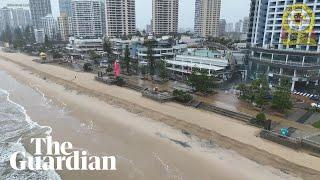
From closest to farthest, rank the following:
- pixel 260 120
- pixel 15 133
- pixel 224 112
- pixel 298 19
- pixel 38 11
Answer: pixel 15 133 → pixel 260 120 → pixel 224 112 → pixel 298 19 → pixel 38 11

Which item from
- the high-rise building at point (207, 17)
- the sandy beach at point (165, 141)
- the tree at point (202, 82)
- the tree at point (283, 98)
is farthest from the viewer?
the high-rise building at point (207, 17)

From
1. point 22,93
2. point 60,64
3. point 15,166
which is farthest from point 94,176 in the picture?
point 60,64

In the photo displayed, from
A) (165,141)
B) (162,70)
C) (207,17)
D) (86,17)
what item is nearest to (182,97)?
(165,141)

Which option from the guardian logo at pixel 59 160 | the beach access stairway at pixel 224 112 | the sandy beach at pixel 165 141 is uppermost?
the beach access stairway at pixel 224 112

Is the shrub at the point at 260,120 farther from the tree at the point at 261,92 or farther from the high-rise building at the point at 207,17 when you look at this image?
the high-rise building at the point at 207,17

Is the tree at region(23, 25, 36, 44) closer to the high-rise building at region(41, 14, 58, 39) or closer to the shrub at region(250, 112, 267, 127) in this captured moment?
the high-rise building at region(41, 14, 58, 39)

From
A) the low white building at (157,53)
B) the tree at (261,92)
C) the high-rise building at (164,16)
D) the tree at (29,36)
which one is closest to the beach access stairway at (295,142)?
the tree at (261,92)

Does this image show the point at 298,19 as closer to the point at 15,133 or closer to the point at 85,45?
the point at 15,133
